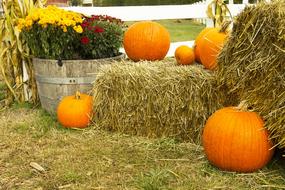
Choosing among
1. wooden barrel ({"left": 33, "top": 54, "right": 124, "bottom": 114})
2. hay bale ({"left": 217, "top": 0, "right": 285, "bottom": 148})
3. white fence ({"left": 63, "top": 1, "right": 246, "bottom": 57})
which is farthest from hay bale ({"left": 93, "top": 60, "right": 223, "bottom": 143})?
white fence ({"left": 63, "top": 1, "right": 246, "bottom": 57})

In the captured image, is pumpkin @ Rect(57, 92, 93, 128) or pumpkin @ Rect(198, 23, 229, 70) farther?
pumpkin @ Rect(57, 92, 93, 128)

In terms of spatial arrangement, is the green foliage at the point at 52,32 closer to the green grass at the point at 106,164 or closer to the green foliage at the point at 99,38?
the green foliage at the point at 99,38

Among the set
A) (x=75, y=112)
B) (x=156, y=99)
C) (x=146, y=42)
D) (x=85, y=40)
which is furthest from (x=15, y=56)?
(x=156, y=99)

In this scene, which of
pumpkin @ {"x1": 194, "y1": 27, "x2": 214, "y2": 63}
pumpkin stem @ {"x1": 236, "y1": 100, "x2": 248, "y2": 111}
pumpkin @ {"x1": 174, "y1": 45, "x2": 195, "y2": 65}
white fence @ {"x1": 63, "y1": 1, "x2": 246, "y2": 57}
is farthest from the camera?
white fence @ {"x1": 63, "y1": 1, "x2": 246, "y2": 57}

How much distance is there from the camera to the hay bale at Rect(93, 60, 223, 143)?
153 inches

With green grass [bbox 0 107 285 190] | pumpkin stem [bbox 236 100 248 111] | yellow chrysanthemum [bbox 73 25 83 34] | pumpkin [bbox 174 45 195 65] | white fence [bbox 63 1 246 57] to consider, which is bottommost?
green grass [bbox 0 107 285 190]

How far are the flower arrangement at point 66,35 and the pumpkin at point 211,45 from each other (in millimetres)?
1123

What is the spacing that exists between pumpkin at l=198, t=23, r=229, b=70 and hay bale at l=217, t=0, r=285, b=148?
49cm

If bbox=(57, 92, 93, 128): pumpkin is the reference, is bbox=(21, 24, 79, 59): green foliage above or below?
above

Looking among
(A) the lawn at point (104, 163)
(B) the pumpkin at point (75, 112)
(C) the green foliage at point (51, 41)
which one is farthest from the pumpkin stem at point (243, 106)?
(C) the green foliage at point (51, 41)

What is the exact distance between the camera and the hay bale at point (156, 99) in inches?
153

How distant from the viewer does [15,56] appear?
512cm

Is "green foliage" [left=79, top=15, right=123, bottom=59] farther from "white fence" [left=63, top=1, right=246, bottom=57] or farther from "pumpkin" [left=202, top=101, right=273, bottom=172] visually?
"pumpkin" [left=202, top=101, right=273, bottom=172]

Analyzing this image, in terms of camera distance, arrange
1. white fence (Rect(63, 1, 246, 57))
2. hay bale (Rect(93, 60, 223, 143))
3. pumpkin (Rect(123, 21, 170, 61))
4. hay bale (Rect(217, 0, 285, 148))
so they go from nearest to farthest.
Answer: hay bale (Rect(217, 0, 285, 148)), hay bale (Rect(93, 60, 223, 143)), pumpkin (Rect(123, 21, 170, 61)), white fence (Rect(63, 1, 246, 57))
